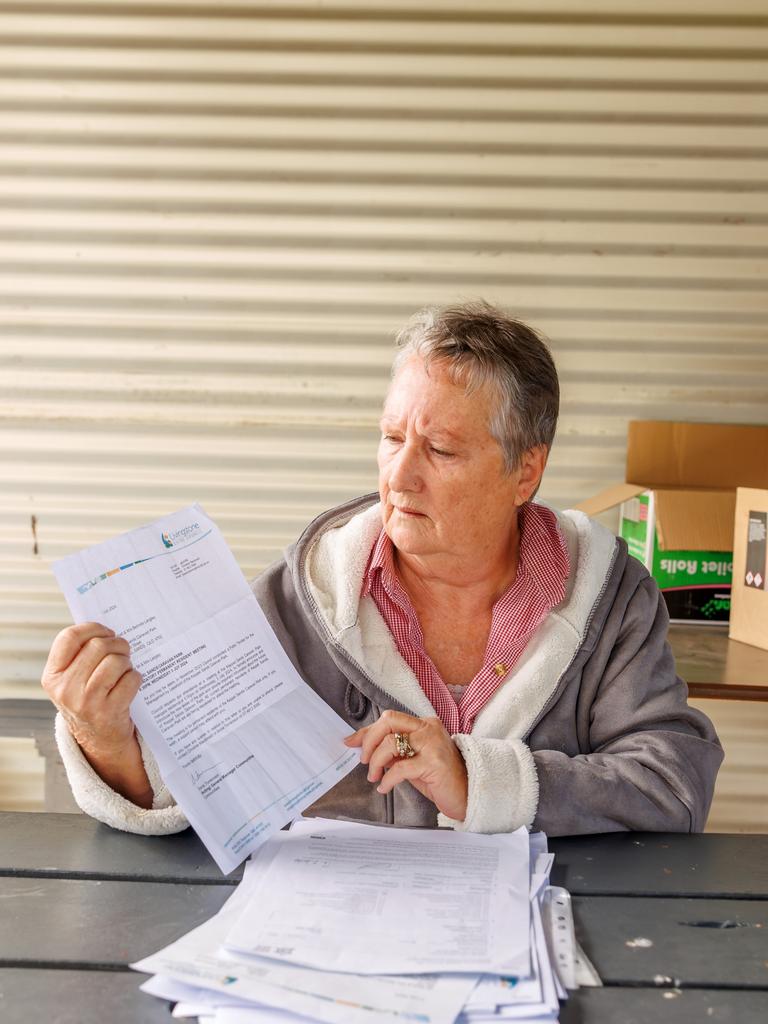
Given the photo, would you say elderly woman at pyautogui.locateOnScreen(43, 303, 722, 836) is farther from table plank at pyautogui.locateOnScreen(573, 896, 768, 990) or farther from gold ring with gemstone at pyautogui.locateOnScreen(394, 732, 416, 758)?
table plank at pyautogui.locateOnScreen(573, 896, 768, 990)

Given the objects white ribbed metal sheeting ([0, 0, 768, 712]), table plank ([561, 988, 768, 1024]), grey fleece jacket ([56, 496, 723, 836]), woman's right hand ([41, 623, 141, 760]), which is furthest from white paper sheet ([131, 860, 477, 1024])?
white ribbed metal sheeting ([0, 0, 768, 712])

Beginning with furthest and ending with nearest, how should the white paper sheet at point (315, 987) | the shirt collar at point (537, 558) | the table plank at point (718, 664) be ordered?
1. the table plank at point (718, 664)
2. the shirt collar at point (537, 558)
3. the white paper sheet at point (315, 987)

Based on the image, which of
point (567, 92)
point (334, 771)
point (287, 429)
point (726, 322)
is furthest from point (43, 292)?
point (334, 771)

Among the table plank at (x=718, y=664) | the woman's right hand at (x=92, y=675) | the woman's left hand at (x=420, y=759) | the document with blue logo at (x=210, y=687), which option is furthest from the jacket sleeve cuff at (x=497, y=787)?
the table plank at (x=718, y=664)

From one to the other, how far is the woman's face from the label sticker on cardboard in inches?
49.2

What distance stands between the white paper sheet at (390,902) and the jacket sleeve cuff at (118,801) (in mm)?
177

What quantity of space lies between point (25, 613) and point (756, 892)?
106 inches

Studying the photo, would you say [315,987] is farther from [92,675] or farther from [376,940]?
[92,675]

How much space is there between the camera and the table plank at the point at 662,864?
1312mm

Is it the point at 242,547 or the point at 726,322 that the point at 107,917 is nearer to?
the point at 242,547

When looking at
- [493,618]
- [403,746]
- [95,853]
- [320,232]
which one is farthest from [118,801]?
[320,232]

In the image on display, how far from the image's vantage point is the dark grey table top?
1029 mm

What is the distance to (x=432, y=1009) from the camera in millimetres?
977

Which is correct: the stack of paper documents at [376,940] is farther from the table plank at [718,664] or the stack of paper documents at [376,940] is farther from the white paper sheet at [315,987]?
the table plank at [718,664]
